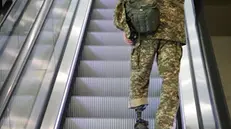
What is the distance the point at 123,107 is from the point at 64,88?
1.98 feet

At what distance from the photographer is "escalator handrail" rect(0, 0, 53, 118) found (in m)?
3.75

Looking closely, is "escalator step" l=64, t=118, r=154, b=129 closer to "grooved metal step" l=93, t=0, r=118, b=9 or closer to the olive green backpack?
the olive green backpack

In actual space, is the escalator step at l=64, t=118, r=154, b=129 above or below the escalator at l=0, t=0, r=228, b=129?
below

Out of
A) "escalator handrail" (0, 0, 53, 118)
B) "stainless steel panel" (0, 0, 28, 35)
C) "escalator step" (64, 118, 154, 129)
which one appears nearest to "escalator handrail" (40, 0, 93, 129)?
"escalator step" (64, 118, 154, 129)

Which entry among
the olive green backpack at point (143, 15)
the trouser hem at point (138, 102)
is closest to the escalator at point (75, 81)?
the trouser hem at point (138, 102)

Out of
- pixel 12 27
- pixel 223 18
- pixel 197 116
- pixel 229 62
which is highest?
pixel 223 18

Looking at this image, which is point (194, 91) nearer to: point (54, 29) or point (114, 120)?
point (114, 120)

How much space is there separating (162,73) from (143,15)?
0.44 metres

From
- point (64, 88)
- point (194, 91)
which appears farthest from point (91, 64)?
point (194, 91)

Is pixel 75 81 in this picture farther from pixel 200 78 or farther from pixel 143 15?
pixel 143 15

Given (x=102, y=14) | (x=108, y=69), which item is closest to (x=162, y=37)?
(x=108, y=69)

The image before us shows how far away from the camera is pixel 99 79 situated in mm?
4887

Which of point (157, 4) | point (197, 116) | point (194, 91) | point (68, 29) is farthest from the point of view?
point (68, 29)

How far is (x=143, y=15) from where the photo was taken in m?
3.24
